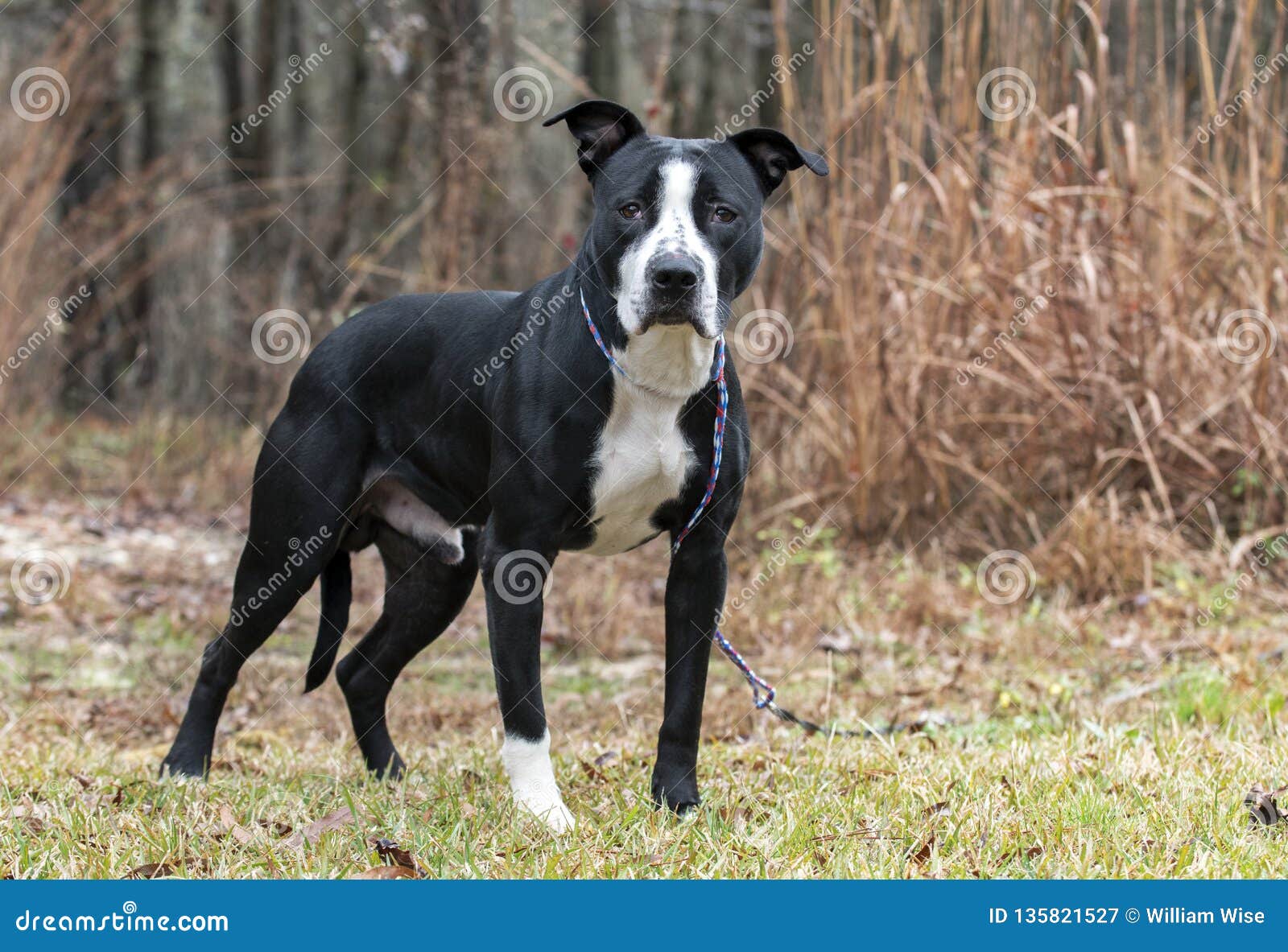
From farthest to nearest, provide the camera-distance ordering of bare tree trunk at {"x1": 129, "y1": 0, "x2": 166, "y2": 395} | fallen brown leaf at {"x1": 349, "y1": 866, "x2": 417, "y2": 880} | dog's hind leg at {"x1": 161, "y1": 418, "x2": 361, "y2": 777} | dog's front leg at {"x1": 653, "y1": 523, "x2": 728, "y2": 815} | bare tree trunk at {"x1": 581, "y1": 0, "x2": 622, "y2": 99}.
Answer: bare tree trunk at {"x1": 581, "y1": 0, "x2": 622, "y2": 99} → bare tree trunk at {"x1": 129, "y1": 0, "x2": 166, "y2": 395} → dog's hind leg at {"x1": 161, "y1": 418, "x2": 361, "y2": 777} → dog's front leg at {"x1": 653, "y1": 523, "x2": 728, "y2": 815} → fallen brown leaf at {"x1": 349, "y1": 866, "x2": 417, "y2": 880}

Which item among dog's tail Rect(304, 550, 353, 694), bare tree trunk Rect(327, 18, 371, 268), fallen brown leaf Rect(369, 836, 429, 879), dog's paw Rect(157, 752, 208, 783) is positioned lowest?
dog's paw Rect(157, 752, 208, 783)

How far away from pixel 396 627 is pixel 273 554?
0.42m

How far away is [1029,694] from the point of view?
4648mm

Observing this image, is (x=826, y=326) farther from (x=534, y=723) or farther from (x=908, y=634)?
(x=534, y=723)

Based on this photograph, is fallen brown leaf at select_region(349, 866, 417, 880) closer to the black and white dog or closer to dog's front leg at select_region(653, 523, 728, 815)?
the black and white dog

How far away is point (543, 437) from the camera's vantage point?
9.81 ft

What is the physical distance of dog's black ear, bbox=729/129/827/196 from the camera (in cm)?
306

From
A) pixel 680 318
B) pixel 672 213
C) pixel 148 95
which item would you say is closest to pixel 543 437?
pixel 680 318

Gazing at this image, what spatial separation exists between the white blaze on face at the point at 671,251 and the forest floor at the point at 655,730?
1063 mm

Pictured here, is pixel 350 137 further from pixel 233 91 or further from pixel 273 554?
pixel 273 554

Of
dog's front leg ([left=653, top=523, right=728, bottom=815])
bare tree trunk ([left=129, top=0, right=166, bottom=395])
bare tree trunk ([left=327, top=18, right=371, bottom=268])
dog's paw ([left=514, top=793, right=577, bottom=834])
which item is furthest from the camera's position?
bare tree trunk ([left=129, top=0, right=166, bottom=395])

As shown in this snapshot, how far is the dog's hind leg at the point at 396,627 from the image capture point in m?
3.76

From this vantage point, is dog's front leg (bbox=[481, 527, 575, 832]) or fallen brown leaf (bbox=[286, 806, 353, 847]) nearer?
fallen brown leaf (bbox=[286, 806, 353, 847])

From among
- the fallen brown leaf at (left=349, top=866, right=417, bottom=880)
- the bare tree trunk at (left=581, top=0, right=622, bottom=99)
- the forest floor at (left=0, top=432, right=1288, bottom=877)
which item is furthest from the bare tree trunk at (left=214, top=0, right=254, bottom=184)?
the fallen brown leaf at (left=349, top=866, right=417, bottom=880)
